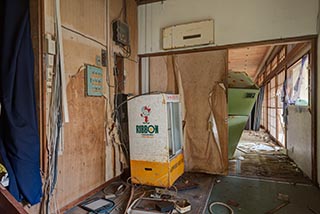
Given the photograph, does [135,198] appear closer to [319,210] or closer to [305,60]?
[319,210]

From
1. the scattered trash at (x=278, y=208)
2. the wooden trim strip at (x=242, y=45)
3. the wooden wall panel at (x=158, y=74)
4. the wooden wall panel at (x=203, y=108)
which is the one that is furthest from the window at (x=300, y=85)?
the wooden wall panel at (x=158, y=74)

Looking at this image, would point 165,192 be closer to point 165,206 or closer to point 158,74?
point 165,206

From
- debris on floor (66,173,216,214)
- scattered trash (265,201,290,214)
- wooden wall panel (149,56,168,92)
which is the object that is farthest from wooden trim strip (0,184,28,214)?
wooden wall panel (149,56,168,92)

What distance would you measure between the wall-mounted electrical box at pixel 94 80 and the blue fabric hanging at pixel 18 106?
74 centimetres

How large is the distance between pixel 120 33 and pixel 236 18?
180cm

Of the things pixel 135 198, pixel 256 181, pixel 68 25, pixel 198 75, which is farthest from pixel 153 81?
pixel 256 181

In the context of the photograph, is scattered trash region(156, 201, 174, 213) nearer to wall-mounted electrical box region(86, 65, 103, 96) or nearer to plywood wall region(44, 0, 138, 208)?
plywood wall region(44, 0, 138, 208)

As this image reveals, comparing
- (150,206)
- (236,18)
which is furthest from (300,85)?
(150,206)

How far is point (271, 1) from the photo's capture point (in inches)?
123

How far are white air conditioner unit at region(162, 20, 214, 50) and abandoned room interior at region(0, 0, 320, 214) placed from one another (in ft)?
0.05

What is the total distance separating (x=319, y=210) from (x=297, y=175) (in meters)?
1.11

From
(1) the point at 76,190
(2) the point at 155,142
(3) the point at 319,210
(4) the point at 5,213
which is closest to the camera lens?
(4) the point at 5,213

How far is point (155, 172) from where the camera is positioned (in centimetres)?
285

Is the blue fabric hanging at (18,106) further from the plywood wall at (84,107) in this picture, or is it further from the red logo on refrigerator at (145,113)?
the red logo on refrigerator at (145,113)
